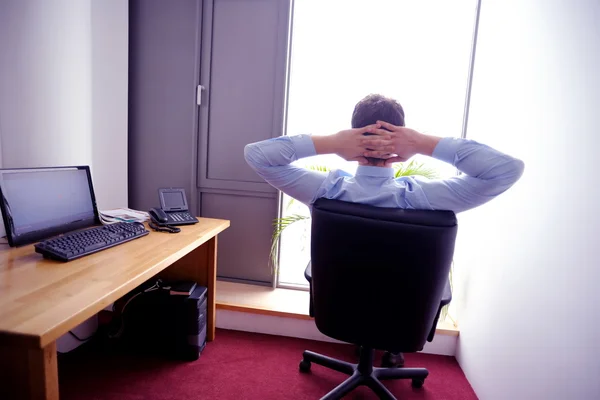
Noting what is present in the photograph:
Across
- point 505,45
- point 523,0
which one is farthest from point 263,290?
point 523,0

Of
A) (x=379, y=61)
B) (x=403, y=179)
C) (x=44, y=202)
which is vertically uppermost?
(x=379, y=61)

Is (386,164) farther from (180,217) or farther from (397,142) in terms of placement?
(180,217)

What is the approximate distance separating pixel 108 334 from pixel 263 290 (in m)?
1.00

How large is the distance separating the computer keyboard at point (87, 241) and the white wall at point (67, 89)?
489 mm

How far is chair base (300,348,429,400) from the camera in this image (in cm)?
154

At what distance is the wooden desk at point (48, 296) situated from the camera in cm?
79

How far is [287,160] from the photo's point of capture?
1354 mm

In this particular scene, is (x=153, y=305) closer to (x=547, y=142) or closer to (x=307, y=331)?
(x=307, y=331)

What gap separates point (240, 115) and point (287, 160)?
4.09 ft

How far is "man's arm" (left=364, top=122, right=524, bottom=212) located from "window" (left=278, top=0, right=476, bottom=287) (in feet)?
3.42

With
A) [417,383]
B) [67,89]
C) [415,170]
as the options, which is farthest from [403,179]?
[67,89]

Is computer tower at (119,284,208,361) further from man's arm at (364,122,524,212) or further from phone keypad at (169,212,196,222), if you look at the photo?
man's arm at (364,122,524,212)

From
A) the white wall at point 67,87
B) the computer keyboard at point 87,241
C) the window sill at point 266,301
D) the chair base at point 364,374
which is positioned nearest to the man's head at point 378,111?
the chair base at point 364,374

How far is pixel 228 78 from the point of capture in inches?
96.0
